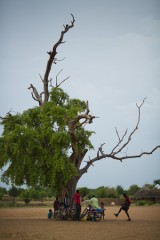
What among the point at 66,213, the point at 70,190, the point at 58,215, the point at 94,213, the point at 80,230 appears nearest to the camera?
the point at 80,230

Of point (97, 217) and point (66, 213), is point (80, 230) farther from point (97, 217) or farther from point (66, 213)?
point (66, 213)

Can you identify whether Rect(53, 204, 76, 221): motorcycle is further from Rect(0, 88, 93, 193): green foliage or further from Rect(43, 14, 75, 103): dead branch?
Rect(43, 14, 75, 103): dead branch

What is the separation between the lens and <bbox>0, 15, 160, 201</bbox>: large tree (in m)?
20.0

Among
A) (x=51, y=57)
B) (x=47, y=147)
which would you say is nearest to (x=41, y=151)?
(x=47, y=147)

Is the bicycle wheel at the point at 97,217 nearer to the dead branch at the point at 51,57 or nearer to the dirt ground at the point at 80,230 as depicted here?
the dirt ground at the point at 80,230

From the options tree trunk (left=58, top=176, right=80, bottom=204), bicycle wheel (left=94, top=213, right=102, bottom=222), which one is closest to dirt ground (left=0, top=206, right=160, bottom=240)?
bicycle wheel (left=94, top=213, right=102, bottom=222)

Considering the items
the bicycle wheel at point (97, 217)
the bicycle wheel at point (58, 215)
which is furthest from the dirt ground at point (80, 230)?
the bicycle wheel at point (58, 215)

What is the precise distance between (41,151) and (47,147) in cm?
85

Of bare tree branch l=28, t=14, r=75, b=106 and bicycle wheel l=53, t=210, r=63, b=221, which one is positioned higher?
bare tree branch l=28, t=14, r=75, b=106

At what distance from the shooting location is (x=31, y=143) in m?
20.1

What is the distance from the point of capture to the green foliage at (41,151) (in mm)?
19906

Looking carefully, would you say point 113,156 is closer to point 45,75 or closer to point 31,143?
point 31,143

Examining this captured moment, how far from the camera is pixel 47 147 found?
21.3m

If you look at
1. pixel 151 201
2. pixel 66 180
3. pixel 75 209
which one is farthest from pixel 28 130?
pixel 151 201
